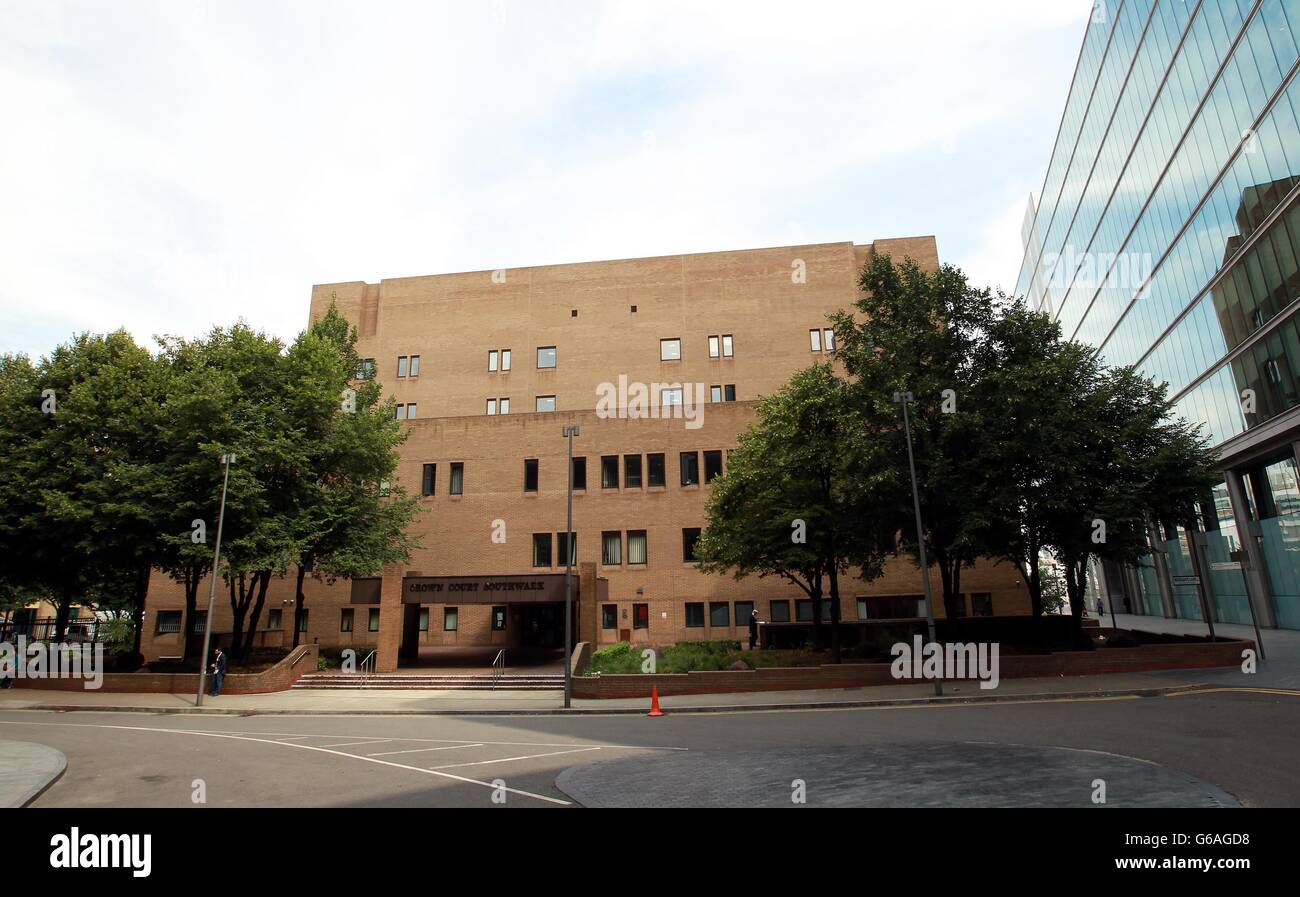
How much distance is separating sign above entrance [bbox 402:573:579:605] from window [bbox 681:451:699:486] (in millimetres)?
9507

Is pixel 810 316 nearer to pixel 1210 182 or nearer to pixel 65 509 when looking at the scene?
pixel 1210 182

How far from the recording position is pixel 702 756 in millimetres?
11617

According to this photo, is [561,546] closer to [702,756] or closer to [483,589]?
[483,589]

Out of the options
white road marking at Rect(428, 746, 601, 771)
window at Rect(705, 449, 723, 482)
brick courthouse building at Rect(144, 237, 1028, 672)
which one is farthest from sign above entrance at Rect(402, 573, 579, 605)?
white road marking at Rect(428, 746, 601, 771)

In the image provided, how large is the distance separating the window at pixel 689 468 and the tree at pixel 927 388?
14476 millimetres

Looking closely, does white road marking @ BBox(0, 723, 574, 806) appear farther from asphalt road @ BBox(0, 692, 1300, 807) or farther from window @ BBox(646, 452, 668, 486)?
window @ BBox(646, 452, 668, 486)

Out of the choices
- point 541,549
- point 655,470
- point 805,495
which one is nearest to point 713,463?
point 655,470

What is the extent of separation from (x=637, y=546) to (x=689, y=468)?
5.17m

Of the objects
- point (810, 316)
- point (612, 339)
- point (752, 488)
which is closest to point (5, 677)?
point (752, 488)

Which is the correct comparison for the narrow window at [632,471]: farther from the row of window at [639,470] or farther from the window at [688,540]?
the window at [688,540]

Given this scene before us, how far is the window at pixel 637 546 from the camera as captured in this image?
1512 inches

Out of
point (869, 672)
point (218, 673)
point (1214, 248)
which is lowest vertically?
point (869, 672)

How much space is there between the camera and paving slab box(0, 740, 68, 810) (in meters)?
9.41

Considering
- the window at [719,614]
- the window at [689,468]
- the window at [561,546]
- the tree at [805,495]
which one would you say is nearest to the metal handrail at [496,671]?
the window at [561,546]
